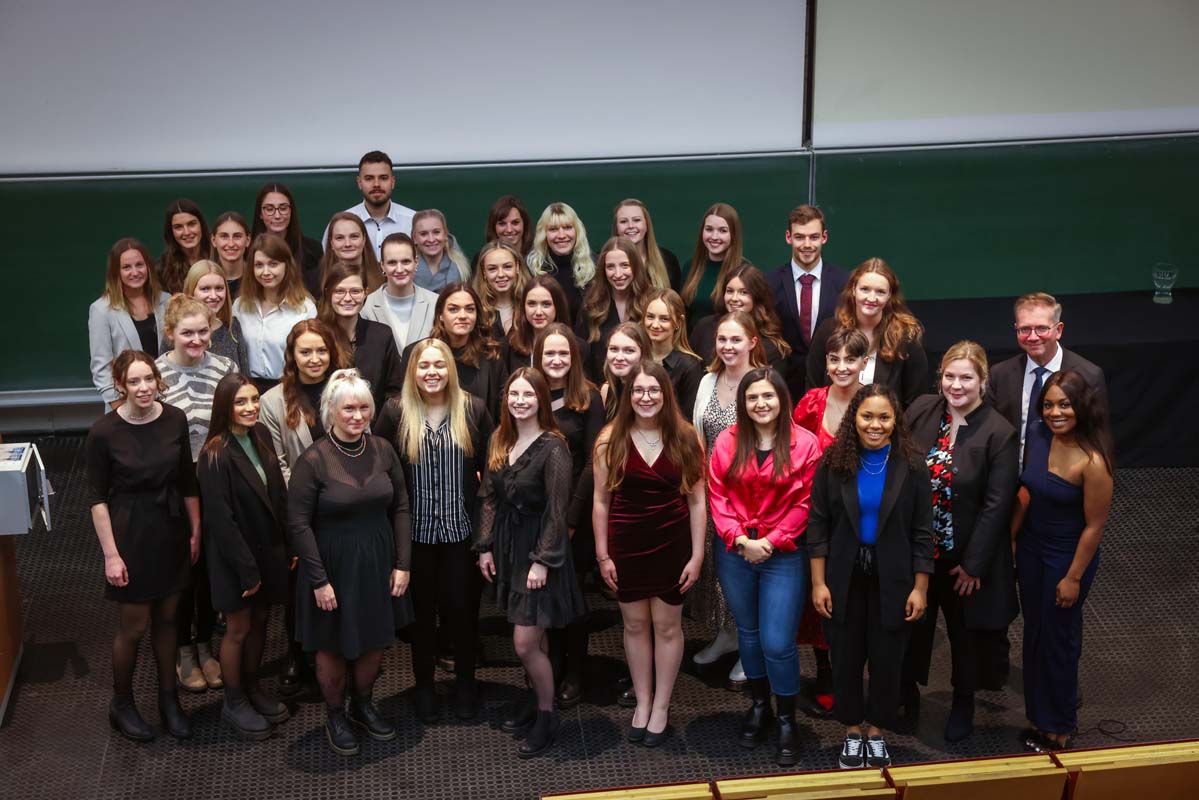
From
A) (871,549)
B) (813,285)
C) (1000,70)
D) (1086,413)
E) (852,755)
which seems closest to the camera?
(1086,413)

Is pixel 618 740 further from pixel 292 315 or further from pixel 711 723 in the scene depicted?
pixel 292 315

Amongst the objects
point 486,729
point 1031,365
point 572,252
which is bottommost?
point 486,729

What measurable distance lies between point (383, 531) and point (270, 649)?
45.8 inches

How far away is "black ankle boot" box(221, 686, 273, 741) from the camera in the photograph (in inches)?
201

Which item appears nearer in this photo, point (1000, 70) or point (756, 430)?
point (756, 430)

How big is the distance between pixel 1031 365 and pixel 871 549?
1.15 metres

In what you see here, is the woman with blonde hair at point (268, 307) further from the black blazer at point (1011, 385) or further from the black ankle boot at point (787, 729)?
the black blazer at point (1011, 385)

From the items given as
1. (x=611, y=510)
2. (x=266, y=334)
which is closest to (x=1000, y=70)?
(x=611, y=510)

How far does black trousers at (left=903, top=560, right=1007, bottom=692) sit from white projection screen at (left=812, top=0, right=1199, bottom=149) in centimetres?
333

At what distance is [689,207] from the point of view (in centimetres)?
764

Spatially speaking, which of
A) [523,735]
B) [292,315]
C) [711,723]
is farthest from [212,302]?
[711,723]

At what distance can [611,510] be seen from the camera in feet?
16.1

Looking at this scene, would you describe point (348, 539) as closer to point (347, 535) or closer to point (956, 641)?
point (347, 535)

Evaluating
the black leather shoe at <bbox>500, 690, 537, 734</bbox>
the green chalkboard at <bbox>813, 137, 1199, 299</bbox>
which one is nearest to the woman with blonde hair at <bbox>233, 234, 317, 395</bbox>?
the black leather shoe at <bbox>500, 690, 537, 734</bbox>
